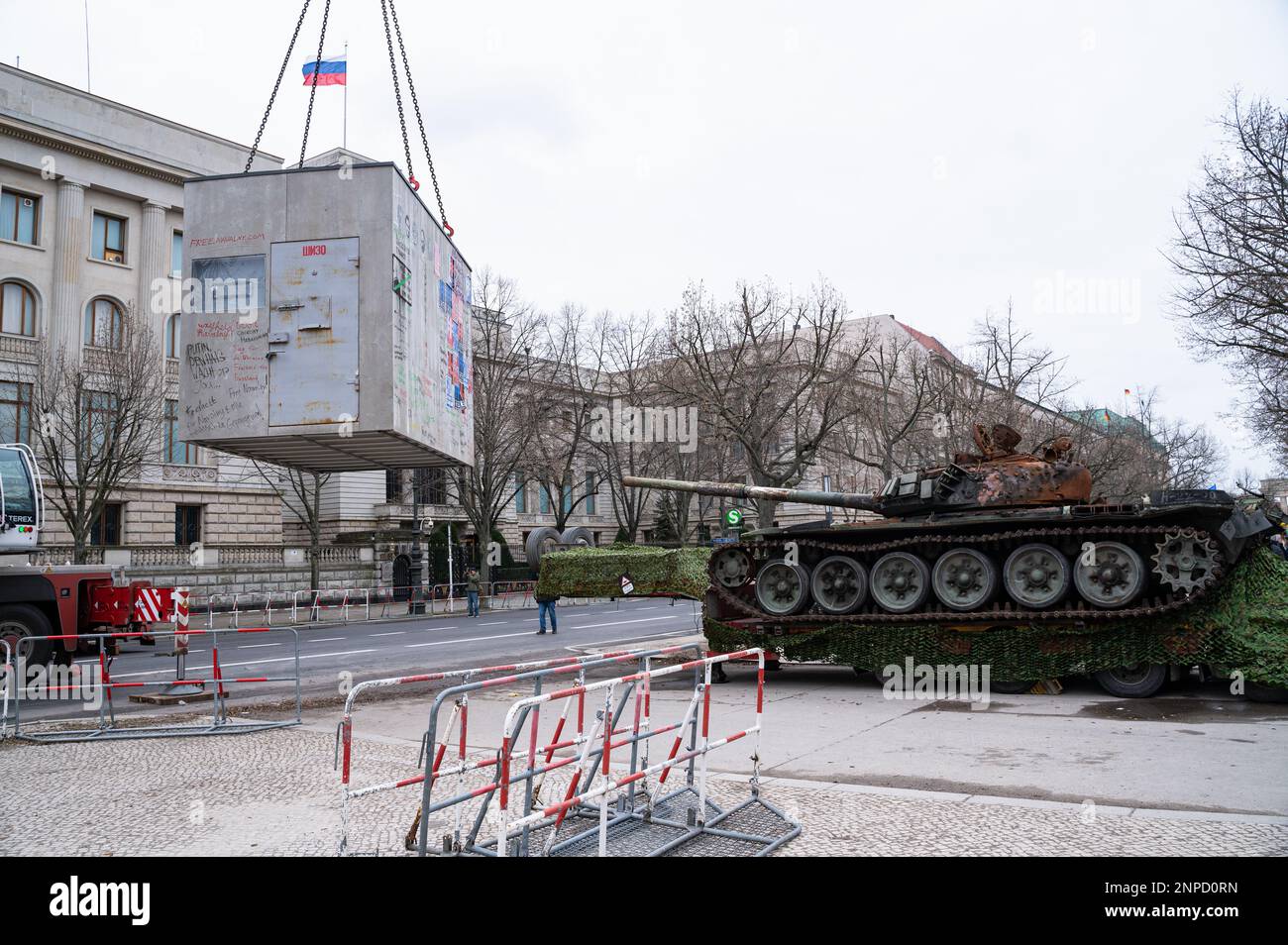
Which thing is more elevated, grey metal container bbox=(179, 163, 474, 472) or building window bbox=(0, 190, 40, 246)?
building window bbox=(0, 190, 40, 246)

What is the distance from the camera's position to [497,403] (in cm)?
3500

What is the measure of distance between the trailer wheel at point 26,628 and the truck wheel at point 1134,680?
13.5 m

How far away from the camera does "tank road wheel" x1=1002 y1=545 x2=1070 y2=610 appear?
1118cm

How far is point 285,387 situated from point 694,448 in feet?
101

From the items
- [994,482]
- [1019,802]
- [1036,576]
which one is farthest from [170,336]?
[1019,802]

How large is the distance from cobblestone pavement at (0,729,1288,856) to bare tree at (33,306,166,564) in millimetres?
20485

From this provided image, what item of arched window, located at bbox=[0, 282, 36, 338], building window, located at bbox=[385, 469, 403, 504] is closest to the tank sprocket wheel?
arched window, located at bbox=[0, 282, 36, 338]

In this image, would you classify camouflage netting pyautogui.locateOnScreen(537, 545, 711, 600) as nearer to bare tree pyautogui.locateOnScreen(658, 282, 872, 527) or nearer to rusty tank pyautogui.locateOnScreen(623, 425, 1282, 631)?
rusty tank pyautogui.locateOnScreen(623, 425, 1282, 631)

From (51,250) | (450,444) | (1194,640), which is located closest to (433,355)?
(450,444)

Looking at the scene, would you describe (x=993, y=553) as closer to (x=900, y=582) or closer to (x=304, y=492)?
(x=900, y=582)

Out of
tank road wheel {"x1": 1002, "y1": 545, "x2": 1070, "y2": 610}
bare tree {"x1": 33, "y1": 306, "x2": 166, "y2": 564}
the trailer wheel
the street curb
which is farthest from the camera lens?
bare tree {"x1": 33, "y1": 306, "x2": 166, "y2": 564}

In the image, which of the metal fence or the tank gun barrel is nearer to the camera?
the metal fence
